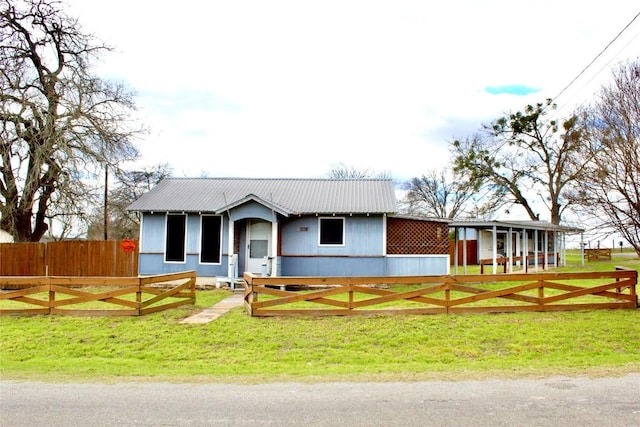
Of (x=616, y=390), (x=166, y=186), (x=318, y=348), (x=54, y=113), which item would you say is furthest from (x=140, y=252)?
(x=616, y=390)

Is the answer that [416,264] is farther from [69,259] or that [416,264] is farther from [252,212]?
[69,259]

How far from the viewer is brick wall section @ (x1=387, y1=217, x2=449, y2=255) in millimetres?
17156

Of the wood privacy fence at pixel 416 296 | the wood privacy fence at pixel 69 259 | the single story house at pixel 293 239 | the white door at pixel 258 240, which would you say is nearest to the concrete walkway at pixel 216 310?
the wood privacy fence at pixel 416 296

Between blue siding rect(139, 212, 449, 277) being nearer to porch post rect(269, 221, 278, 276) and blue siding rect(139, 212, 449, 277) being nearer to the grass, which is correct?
porch post rect(269, 221, 278, 276)

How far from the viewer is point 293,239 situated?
17.1 metres

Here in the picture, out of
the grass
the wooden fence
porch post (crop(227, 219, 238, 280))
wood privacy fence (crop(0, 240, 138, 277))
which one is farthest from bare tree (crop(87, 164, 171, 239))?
the wooden fence

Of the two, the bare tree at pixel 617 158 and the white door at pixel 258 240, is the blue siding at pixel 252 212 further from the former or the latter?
the bare tree at pixel 617 158

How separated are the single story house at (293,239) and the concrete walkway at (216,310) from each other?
8.88 ft

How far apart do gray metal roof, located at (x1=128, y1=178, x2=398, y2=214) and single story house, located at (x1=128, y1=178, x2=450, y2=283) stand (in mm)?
76

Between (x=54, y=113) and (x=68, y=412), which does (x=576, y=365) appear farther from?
(x=54, y=113)

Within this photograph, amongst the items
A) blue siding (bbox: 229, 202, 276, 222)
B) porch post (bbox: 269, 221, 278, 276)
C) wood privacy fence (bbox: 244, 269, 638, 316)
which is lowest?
wood privacy fence (bbox: 244, 269, 638, 316)

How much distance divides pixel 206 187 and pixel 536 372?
16119mm

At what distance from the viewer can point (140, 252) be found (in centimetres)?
1769

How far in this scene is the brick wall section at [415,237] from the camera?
17.2m
